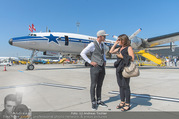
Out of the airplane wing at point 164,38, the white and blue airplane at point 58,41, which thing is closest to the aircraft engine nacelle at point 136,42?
the white and blue airplane at point 58,41

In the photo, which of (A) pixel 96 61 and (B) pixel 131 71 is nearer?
(B) pixel 131 71

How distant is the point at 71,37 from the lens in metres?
14.0

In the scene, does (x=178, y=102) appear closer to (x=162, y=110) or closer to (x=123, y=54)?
(x=162, y=110)

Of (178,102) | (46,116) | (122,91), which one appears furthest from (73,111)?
(178,102)

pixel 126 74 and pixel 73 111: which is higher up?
pixel 126 74

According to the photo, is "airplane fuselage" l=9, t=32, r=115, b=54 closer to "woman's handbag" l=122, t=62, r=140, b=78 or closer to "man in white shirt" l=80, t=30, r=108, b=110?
"man in white shirt" l=80, t=30, r=108, b=110


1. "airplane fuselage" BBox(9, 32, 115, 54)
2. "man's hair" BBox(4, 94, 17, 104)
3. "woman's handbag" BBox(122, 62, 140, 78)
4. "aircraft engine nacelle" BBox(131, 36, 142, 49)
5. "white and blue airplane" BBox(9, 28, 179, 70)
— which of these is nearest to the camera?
"man's hair" BBox(4, 94, 17, 104)

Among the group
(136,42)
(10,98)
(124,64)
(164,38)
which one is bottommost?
(10,98)

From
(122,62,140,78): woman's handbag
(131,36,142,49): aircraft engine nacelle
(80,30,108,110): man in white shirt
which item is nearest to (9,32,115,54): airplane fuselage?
(131,36,142,49): aircraft engine nacelle

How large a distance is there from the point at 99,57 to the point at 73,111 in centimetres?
127

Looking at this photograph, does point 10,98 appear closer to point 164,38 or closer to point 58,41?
point 58,41

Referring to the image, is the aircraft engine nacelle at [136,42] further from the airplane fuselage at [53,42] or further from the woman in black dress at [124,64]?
the woman in black dress at [124,64]

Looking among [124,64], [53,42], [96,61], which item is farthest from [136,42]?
[96,61]

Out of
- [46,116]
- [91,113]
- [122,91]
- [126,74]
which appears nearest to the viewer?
[46,116]
